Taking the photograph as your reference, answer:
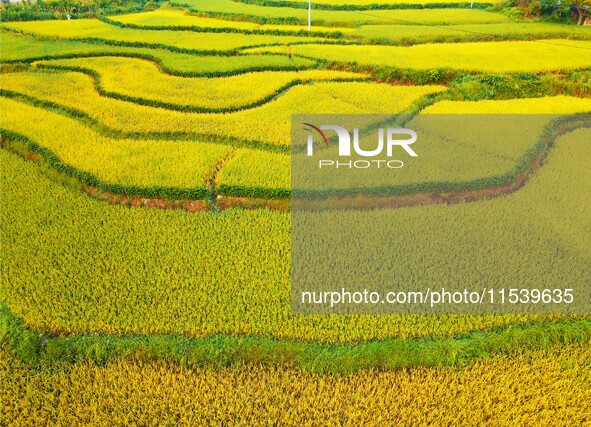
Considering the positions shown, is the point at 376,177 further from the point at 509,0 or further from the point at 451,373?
the point at 509,0

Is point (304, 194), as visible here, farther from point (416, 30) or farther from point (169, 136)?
point (416, 30)

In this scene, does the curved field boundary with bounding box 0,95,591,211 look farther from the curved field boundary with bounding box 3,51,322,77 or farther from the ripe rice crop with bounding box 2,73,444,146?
the curved field boundary with bounding box 3,51,322,77

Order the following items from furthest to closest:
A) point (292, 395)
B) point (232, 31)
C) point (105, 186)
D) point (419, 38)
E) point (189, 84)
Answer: point (232, 31), point (419, 38), point (189, 84), point (105, 186), point (292, 395)

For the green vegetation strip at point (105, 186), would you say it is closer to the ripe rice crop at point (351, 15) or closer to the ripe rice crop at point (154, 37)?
the ripe rice crop at point (154, 37)

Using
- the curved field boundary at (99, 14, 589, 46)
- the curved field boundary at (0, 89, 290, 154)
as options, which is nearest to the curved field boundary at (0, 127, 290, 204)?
the curved field boundary at (0, 89, 290, 154)

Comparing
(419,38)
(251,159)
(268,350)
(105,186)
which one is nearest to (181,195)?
(105,186)
